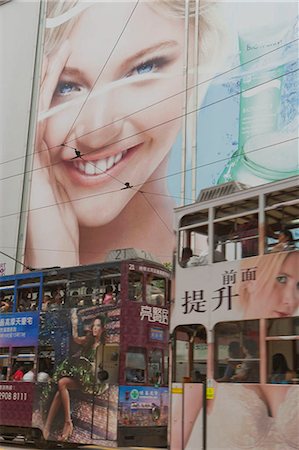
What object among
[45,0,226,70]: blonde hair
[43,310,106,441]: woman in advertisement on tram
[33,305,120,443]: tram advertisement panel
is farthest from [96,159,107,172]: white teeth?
[43,310,106,441]: woman in advertisement on tram

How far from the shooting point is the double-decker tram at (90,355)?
29.9ft

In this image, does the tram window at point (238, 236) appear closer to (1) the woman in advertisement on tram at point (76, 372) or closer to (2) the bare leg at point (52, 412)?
(1) the woman in advertisement on tram at point (76, 372)

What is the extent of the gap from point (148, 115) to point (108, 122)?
4.98ft

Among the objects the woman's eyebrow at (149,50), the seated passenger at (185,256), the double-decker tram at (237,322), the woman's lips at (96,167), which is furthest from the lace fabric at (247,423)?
the woman's eyebrow at (149,50)

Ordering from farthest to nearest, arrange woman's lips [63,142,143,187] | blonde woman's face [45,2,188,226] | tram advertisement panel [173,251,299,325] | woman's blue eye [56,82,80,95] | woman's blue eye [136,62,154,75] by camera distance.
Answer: woman's blue eye [56,82,80,95]
woman's lips [63,142,143,187]
woman's blue eye [136,62,154,75]
blonde woman's face [45,2,188,226]
tram advertisement panel [173,251,299,325]

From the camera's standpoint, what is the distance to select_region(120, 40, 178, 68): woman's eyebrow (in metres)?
18.1

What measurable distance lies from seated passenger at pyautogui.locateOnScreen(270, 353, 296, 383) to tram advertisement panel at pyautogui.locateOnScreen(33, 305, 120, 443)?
12.1 feet

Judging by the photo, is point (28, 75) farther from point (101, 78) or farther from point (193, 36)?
point (193, 36)

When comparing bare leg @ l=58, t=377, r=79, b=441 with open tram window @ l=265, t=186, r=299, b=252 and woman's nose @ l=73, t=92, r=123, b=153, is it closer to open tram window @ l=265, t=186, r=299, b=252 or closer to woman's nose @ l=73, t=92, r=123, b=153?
open tram window @ l=265, t=186, r=299, b=252

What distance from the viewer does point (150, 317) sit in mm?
9508

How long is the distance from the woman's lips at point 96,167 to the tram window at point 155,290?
8.97 meters

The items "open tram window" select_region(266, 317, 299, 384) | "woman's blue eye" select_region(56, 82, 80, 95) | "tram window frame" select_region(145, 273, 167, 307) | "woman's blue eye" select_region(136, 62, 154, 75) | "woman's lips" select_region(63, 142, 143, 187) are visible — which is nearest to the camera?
"open tram window" select_region(266, 317, 299, 384)

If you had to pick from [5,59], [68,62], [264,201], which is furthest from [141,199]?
[264,201]

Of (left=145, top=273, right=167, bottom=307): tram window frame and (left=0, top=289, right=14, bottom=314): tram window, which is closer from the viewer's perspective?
(left=145, top=273, right=167, bottom=307): tram window frame
